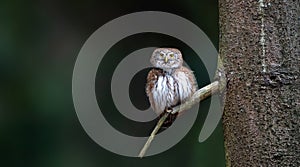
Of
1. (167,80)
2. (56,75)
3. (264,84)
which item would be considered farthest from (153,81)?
(56,75)

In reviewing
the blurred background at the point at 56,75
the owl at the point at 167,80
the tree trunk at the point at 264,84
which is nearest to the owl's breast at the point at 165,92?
the owl at the point at 167,80

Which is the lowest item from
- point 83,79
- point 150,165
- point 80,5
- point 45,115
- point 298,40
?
point 150,165

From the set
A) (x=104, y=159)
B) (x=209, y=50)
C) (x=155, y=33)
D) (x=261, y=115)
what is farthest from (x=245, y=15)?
(x=104, y=159)

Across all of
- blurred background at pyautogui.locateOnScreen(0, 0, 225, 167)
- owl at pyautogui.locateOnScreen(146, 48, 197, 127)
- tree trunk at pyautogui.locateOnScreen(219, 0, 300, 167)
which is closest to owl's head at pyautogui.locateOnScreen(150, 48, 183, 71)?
owl at pyautogui.locateOnScreen(146, 48, 197, 127)

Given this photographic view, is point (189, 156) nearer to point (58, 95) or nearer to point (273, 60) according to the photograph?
point (58, 95)

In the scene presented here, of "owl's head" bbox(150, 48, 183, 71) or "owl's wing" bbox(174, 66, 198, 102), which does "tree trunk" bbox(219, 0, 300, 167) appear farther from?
"owl's head" bbox(150, 48, 183, 71)

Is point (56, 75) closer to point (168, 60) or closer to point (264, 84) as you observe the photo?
point (168, 60)
